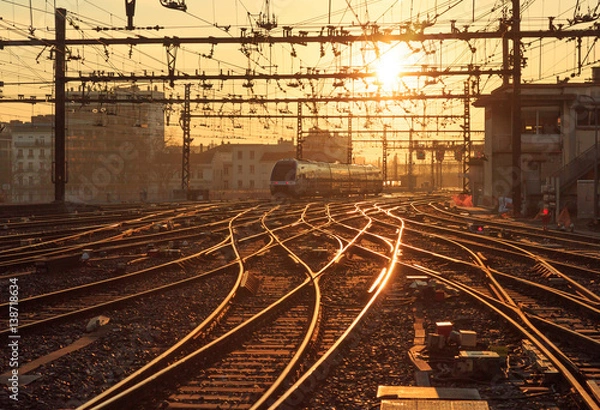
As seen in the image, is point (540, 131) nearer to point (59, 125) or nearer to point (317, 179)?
point (317, 179)

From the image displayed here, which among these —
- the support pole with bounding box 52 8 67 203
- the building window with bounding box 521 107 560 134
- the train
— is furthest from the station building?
the support pole with bounding box 52 8 67 203

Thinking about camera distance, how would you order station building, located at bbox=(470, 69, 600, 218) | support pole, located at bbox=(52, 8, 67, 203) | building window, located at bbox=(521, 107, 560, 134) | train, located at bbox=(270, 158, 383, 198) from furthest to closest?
train, located at bbox=(270, 158, 383, 198) → building window, located at bbox=(521, 107, 560, 134) → station building, located at bbox=(470, 69, 600, 218) → support pole, located at bbox=(52, 8, 67, 203)

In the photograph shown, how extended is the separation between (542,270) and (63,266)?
901 centimetres

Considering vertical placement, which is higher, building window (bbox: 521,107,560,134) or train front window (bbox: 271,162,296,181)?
building window (bbox: 521,107,560,134)

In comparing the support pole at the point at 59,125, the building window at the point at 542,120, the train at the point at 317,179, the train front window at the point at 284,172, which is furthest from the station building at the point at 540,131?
the support pole at the point at 59,125

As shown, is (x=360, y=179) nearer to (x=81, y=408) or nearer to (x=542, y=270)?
(x=542, y=270)

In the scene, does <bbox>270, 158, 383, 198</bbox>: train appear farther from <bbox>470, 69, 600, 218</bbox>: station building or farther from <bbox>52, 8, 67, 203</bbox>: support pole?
<bbox>52, 8, 67, 203</bbox>: support pole

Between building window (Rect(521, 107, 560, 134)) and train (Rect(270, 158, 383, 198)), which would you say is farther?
train (Rect(270, 158, 383, 198))

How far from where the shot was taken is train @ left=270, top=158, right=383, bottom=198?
4928cm

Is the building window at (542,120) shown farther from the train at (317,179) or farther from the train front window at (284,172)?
the train front window at (284,172)

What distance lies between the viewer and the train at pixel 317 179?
49.3 m

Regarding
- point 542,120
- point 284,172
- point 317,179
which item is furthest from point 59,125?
point 542,120

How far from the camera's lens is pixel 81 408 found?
5133 mm

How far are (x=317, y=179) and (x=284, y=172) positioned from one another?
13.3 ft
